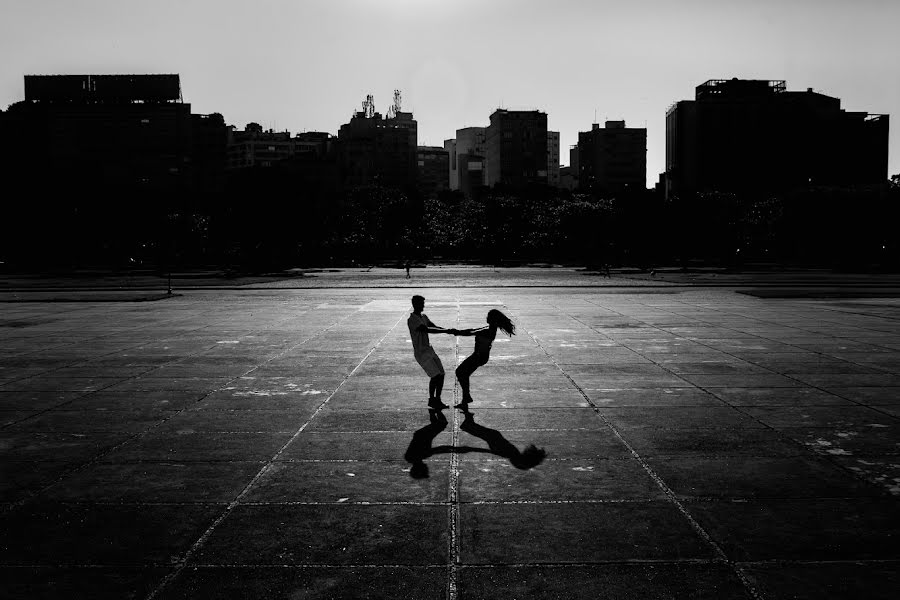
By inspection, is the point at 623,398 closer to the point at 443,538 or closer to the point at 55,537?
the point at 443,538

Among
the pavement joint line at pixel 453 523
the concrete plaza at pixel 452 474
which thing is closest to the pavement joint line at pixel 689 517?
the concrete plaza at pixel 452 474

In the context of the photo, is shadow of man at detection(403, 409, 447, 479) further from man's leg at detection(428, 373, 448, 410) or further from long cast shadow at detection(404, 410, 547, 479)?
man's leg at detection(428, 373, 448, 410)

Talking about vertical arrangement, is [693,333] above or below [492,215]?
below

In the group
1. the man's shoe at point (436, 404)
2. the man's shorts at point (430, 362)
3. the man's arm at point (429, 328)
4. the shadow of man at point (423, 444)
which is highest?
the man's arm at point (429, 328)

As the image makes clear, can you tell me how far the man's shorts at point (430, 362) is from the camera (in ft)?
36.0

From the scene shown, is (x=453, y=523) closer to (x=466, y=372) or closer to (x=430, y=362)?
(x=430, y=362)

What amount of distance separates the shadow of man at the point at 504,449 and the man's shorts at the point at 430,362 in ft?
3.65

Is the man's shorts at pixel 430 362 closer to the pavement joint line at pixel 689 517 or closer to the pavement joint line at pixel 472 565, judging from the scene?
the pavement joint line at pixel 689 517

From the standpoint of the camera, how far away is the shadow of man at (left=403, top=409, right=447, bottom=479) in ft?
26.5

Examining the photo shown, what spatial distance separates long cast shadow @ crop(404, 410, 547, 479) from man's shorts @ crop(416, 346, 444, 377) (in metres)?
0.89

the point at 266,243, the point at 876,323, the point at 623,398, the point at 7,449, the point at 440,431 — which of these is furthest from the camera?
the point at 266,243

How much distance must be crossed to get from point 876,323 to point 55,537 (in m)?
22.1

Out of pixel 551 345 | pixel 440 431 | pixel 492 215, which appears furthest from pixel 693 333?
pixel 492 215

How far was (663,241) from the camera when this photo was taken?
88.1m
